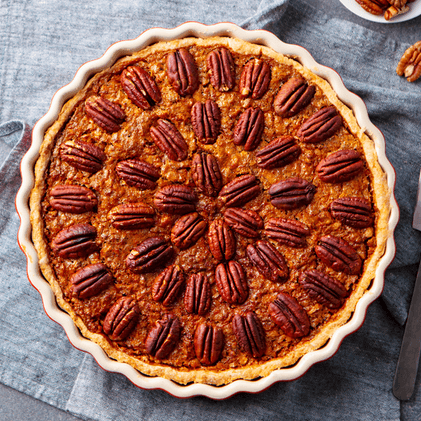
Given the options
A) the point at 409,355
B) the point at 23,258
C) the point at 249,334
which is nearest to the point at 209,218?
the point at 249,334

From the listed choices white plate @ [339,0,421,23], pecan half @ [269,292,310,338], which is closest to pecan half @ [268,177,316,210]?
pecan half @ [269,292,310,338]

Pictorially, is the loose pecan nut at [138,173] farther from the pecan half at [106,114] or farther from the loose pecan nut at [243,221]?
the loose pecan nut at [243,221]

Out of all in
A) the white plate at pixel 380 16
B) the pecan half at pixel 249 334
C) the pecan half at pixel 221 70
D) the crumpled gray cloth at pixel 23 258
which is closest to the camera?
the pecan half at pixel 249 334

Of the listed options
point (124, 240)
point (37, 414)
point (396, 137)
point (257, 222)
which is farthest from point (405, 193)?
point (37, 414)

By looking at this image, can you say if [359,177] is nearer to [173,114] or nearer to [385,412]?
[173,114]

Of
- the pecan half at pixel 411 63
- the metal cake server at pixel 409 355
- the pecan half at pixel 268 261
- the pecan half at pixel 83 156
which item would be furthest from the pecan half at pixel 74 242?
the pecan half at pixel 411 63

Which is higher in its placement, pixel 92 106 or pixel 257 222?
pixel 92 106
